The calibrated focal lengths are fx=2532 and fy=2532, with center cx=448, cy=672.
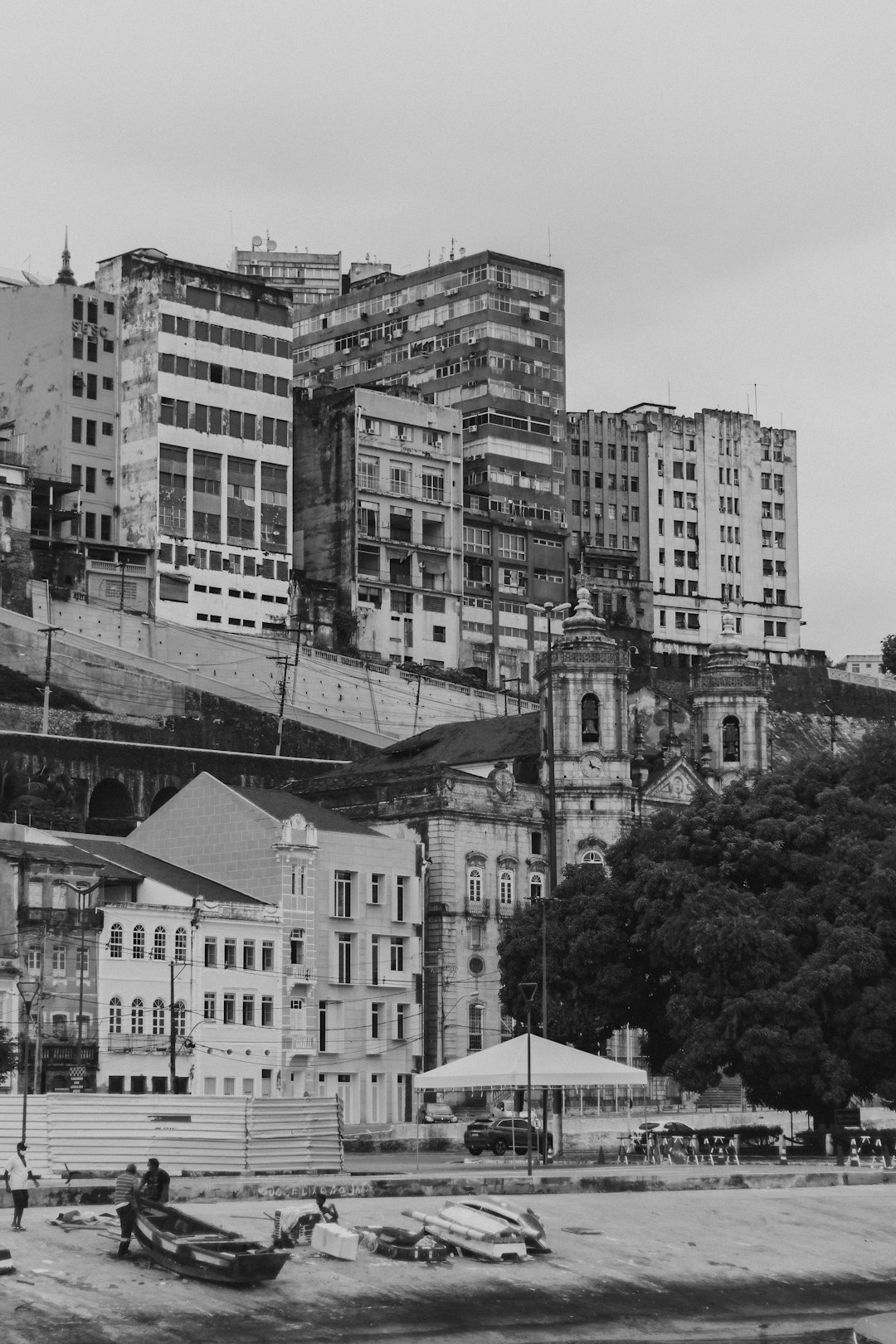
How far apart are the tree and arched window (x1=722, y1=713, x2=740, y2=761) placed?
20.1 m

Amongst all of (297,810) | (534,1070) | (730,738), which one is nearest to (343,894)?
(297,810)

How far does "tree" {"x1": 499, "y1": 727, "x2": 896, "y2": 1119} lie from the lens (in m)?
71.0

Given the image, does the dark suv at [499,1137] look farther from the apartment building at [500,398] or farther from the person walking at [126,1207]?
the apartment building at [500,398]

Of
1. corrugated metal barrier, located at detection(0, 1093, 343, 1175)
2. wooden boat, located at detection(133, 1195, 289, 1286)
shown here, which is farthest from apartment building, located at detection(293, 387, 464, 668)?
wooden boat, located at detection(133, 1195, 289, 1286)

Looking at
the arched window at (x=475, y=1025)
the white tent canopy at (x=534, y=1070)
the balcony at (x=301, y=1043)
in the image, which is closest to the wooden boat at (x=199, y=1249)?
the white tent canopy at (x=534, y=1070)

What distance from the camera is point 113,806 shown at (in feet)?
326

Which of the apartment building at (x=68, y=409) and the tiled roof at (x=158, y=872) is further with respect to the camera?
the apartment building at (x=68, y=409)

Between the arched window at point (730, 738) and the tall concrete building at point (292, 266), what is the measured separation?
82879mm

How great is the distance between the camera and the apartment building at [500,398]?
5664 inches

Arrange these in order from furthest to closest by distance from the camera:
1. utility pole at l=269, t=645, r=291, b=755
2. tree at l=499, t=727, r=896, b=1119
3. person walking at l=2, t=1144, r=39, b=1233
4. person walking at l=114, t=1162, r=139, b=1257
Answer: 1. utility pole at l=269, t=645, r=291, b=755
2. tree at l=499, t=727, r=896, b=1119
3. person walking at l=2, t=1144, r=39, b=1233
4. person walking at l=114, t=1162, r=139, b=1257

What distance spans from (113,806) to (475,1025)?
17636mm

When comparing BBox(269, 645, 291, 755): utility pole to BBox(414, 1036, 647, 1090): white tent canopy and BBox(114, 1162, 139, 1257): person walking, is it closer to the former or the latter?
BBox(414, 1036, 647, 1090): white tent canopy

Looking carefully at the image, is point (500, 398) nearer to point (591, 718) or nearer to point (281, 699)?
point (281, 699)

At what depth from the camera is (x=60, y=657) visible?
368 ft
